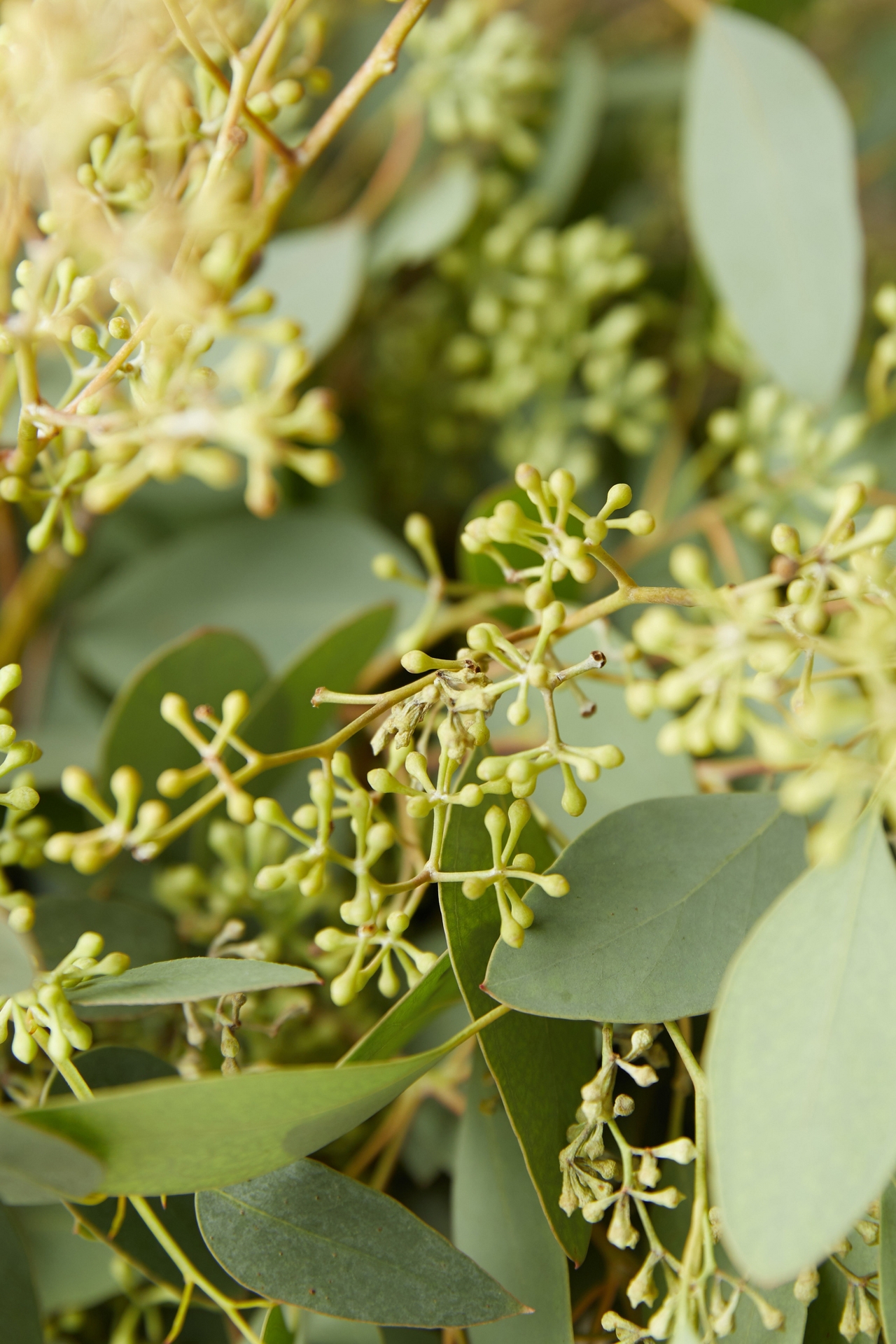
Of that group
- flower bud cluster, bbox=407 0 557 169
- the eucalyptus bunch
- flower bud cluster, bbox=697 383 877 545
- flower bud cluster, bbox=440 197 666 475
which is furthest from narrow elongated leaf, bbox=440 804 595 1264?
flower bud cluster, bbox=407 0 557 169

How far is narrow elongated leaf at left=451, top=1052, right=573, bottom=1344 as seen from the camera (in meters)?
0.69

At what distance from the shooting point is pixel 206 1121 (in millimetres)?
524

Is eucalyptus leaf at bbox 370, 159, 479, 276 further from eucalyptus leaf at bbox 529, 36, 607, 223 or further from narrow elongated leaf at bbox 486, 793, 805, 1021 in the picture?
narrow elongated leaf at bbox 486, 793, 805, 1021

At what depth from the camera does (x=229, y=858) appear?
0.85m

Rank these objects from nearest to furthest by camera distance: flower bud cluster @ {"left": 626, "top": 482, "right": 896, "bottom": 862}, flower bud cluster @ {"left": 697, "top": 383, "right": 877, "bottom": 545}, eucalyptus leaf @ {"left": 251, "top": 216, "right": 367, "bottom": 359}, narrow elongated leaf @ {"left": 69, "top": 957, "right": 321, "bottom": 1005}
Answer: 1. flower bud cluster @ {"left": 626, "top": 482, "right": 896, "bottom": 862}
2. narrow elongated leaf @ {"left": 69, "top": 957, "right": 321, "bottom": 1005}
3. flower bud cluster @ {"left": 697, "top": 383, "right": 877, "bottom": 545}
4. eucalyptus leaf @ {"left": 251, "top": 216, "right": 367, "bottom": 359}

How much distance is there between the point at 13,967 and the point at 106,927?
0.32m

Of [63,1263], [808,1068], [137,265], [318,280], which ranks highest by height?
[137,265]

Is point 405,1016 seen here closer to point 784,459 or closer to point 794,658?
point 794,658

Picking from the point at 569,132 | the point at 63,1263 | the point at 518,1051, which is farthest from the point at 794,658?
the point at 569,132

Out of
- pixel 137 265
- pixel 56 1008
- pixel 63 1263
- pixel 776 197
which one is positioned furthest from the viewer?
pixel 776 197

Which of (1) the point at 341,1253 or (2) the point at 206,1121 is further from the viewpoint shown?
(1) the point at 341,1253

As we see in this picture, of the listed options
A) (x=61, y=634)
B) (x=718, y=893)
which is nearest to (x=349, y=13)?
(x=61, y=634)

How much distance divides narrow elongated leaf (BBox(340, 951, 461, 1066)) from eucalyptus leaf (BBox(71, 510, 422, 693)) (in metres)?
0.56

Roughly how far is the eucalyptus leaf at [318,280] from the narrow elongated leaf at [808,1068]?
83 cm
